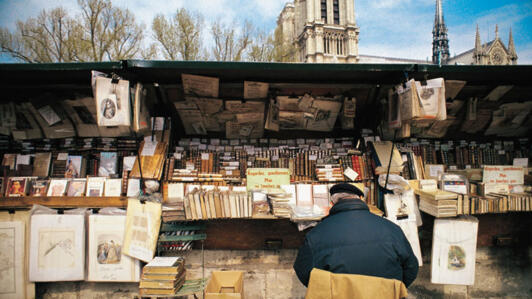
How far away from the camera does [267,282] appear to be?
11.3ft

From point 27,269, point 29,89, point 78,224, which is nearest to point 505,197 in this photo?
point 78,224

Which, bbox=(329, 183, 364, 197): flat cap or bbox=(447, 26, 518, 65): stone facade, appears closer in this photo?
bbox=(329, 183, 364, 197): flat cap

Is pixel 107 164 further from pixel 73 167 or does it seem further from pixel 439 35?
pixel 439 35

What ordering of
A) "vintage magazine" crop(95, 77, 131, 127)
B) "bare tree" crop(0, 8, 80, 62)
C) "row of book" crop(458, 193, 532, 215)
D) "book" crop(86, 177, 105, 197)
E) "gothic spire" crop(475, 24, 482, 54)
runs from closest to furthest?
"vintage magazine" crop(95, 77, 131, 127)
"row of book" crop(458, 193, 532, 215)
"book" crop(86, 177, 105, 197)
"bare tree" crop(0, 8, 80, 62)
"gothic spire" crop(475, 24, 482, 54)

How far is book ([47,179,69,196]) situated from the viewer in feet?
11.2

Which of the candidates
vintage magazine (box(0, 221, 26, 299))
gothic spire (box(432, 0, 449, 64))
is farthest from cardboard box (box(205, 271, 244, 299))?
gothic spire (box(432, 0, 449, 64))

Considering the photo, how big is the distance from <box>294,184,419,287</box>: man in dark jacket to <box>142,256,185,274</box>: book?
4.88ft

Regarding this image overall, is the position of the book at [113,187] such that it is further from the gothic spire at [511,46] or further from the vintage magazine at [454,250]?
the gothic spire at [511,46]

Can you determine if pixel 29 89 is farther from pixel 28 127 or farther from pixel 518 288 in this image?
pixel 518 288

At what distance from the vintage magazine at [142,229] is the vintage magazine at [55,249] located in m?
0.62

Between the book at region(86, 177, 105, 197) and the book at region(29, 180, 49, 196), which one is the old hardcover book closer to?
the book at region(29, 180, 49, 196)

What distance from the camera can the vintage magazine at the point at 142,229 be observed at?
307 centimetres

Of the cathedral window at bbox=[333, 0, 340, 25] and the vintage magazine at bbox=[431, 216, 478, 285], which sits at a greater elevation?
the cathedral window at bbox=[333, 0, 340, 25]

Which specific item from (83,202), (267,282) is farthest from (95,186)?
(267,282)
